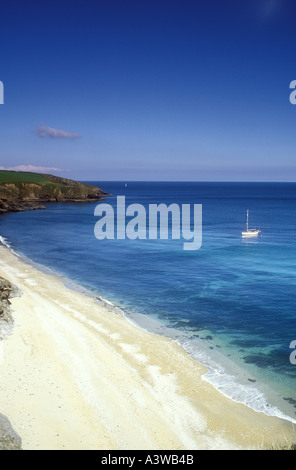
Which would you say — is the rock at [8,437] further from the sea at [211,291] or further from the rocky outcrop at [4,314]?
the sea at [211,291]

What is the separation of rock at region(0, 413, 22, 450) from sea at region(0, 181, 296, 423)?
10.5 meters

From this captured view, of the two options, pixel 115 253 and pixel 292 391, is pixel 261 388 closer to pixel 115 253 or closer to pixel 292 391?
pixel 292 391

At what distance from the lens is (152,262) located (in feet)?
161

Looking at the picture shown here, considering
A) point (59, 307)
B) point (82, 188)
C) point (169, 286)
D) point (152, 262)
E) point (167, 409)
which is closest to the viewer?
point (167, 409)

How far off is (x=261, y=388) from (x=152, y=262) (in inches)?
1202

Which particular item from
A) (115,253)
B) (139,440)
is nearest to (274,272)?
(115,253)

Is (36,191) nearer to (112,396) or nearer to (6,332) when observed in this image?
(6,332)

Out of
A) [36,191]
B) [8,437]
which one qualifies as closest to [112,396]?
[8,437]

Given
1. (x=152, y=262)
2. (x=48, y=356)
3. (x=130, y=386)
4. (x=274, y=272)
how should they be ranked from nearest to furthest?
(x=130, y=386) → (x=48, y=356) → (x=274, y=272) → (x=152, y=262)

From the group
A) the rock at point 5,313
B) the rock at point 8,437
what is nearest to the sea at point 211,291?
the rock at point 5,313

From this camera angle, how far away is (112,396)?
17281mm

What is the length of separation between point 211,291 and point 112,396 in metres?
20.9

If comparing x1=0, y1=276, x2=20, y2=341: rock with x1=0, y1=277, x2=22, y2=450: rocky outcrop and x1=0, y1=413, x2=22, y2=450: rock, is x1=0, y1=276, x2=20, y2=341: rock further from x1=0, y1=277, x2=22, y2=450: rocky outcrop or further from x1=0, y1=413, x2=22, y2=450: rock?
x1=0, y1=413, x2=22, y2=450: rock

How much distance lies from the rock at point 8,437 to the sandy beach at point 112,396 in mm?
364
